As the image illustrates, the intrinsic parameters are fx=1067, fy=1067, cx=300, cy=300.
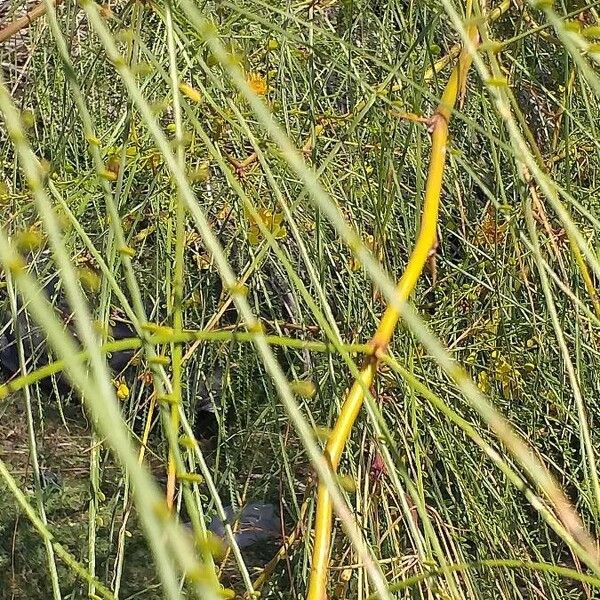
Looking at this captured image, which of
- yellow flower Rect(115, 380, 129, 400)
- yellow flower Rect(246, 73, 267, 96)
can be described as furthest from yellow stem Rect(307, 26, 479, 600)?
yellow flower Rect(115, 380, 129, 400)

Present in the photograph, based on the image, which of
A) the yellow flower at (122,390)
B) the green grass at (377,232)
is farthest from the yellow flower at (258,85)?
the yellow flower at (122,390)

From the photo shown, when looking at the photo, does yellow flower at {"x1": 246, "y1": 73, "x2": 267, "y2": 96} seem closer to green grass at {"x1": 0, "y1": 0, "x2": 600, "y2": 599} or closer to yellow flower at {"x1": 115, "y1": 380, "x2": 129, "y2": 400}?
green grass at {"x1": 0, "y1": 0, "x2": 600, "y2": 599}

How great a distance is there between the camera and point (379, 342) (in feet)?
1.88

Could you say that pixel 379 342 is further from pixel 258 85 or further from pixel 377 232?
pixel 258 85

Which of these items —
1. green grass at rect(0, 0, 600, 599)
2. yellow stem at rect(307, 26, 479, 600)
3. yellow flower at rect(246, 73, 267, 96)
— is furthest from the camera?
yellow flower at rect(246, 73, 267, 96)

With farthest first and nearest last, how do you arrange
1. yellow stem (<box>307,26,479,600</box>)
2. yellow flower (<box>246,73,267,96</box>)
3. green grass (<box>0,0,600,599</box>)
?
1. yellow flower (<box>246,73,267,96</box>)
2. green grass (<box>0,0,600,599</box>)
3. yellow stem (<box>307,26,479,600</box>)

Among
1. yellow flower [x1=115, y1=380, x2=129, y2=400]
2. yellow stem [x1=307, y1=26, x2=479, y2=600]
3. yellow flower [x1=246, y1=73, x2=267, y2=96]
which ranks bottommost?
yellow flower [x1=115, y1=380, x2=129, y2=400]

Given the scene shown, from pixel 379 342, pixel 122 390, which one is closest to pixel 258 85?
pixel 122 390

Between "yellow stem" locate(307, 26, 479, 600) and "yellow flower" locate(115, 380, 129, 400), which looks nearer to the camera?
"yellow stem" locate(307, 26, 479, 600)

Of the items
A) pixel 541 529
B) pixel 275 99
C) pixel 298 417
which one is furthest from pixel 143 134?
pixel 298 417

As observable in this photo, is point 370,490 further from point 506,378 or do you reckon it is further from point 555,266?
point 555,266

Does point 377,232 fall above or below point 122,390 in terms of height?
above

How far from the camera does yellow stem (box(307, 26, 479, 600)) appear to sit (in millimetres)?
493

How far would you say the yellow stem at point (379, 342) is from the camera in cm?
49
